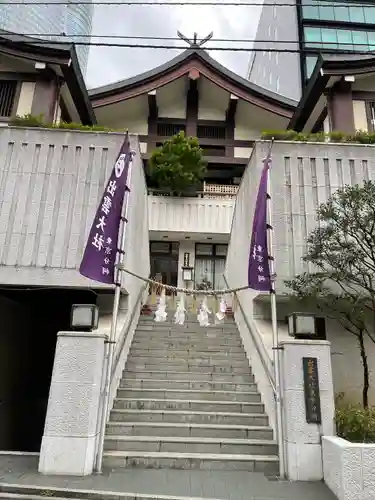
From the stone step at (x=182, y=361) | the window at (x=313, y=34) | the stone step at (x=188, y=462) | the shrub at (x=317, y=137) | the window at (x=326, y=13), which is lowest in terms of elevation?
the stone step at (x=188, y=462)

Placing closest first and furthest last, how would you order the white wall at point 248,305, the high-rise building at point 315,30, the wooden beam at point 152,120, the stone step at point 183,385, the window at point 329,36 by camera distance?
1. the white wall at point 248,305
2. the stone step at point 183,385
3. the wooden beam at point 152,120
4. the high-rise building at point 315,30
5. the window at point 329,36

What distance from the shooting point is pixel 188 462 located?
14.5 feet

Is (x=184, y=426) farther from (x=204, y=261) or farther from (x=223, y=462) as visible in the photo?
(x=204, y=261)

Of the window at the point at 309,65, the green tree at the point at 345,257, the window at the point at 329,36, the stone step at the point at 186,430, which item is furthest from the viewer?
the window at the point at 329,36

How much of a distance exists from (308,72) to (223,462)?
22.7m

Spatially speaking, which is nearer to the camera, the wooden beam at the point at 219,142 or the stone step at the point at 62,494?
the stone step at the point at 62,494

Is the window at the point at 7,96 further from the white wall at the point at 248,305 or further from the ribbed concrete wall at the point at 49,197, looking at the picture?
the white wall at the point at 248,305

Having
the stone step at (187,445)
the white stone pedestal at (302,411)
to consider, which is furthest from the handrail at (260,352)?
the stone step at (187,445)

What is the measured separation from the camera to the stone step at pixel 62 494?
354 centimetres

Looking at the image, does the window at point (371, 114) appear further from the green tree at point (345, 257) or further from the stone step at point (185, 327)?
the stone step at point (185, 327)

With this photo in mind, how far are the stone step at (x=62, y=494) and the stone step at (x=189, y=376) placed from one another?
2.54 meters

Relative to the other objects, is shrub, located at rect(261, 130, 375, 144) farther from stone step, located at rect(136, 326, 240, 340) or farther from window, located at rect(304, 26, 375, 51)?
window, located at rect(304, 26, 375, 51)

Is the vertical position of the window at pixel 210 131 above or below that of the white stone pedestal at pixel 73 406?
above

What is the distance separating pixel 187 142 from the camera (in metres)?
14.1
